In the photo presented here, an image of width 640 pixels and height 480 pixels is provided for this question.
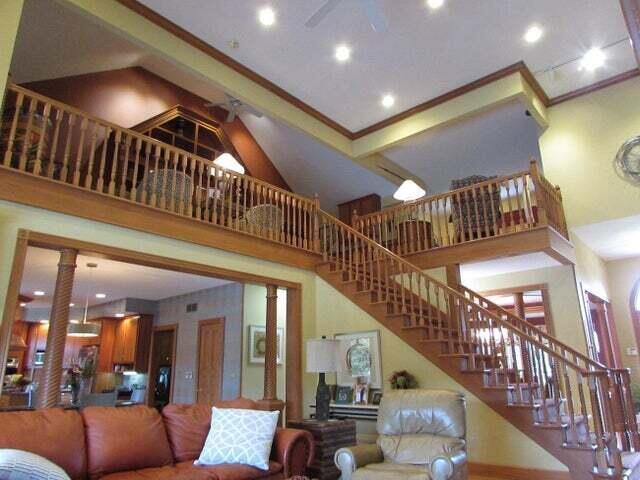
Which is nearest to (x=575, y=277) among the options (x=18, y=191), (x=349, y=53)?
(x=349, y=53)

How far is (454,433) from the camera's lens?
3859 mm

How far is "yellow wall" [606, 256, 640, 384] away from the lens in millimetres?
7951

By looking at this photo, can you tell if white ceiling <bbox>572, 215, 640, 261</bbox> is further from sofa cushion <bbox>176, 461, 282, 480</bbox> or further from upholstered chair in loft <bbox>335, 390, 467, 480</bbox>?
sofa cushion <bbox>176, 461, 282, 480</bbox>

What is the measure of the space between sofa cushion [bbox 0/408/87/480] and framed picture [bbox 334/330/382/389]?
11.8 ft

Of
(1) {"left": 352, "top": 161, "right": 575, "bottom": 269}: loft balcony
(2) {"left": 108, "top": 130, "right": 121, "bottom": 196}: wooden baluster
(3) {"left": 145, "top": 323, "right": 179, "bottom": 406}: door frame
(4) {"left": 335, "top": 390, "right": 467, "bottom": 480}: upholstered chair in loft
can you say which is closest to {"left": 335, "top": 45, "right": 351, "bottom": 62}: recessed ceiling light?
(1) {"left": 352, "top": 161, "right": 575, "bottom": 269}: loft balcony

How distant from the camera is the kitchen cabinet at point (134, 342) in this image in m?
9.62

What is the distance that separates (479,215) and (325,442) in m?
3.91

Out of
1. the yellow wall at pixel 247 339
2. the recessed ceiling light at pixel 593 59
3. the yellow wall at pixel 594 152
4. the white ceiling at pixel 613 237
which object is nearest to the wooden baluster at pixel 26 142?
the yellow wall at pixel 247 339

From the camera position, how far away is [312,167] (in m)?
9.47

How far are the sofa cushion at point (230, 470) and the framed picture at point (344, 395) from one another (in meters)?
2.97

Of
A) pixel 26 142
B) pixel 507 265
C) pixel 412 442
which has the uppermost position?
pixel 26 142

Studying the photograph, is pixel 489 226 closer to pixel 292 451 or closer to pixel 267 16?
pixel 267 16

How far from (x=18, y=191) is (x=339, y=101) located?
16.3 feet

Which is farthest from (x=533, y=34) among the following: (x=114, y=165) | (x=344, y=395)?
(x=344, y=395)
